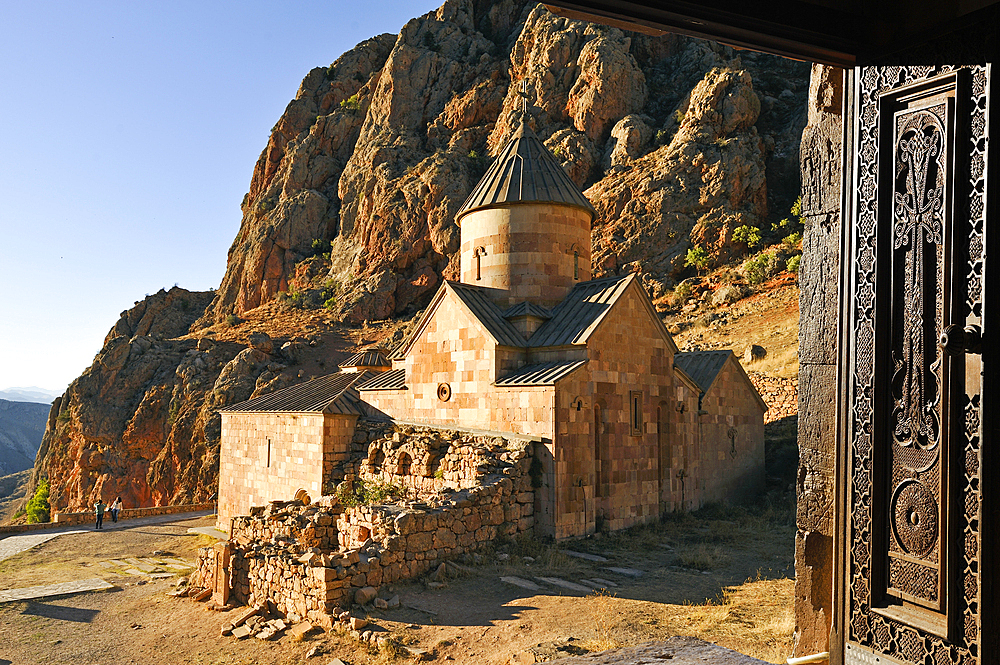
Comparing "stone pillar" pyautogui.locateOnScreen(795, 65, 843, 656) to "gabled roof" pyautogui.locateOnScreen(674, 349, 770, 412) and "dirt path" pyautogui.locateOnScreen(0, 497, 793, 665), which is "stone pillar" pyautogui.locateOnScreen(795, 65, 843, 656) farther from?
"gabled roof" pyautogui.locateOnScreen(674, 349, 770, 412)

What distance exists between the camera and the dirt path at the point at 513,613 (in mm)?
7898

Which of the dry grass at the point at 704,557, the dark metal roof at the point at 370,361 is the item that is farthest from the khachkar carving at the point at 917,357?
the dark metal roof at the point at 370,361

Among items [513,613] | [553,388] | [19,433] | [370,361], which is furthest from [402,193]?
[19,433]

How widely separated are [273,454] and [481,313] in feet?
22.3

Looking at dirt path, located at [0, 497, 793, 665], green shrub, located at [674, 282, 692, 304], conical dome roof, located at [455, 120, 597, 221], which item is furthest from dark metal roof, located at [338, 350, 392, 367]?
green shrub, located at [674, 282, 692, 304]

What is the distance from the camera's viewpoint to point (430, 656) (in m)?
7.73

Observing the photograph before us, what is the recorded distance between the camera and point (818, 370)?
4387 millimetres

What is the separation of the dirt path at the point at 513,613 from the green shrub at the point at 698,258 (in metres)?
20.0

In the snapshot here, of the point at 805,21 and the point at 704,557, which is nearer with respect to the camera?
the point at 805,21

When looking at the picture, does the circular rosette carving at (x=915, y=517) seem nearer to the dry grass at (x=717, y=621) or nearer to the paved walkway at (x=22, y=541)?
the dry grass at (x=717, y=621)

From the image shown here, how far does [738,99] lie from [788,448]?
21.3 m

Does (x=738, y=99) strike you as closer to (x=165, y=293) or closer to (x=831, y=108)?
(x=831, y=108)

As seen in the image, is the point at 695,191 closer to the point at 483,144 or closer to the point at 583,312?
the point at 483,144

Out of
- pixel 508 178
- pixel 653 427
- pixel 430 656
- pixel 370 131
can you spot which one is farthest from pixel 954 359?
pixel 370 131
